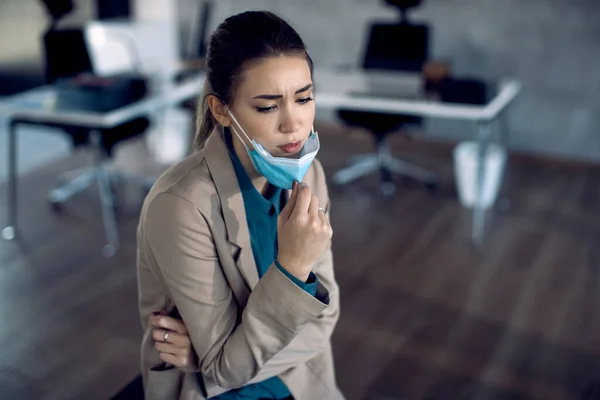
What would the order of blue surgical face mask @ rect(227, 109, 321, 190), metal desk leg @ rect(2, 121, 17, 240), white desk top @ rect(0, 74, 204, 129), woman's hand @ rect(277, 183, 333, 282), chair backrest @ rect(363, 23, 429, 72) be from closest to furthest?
woman's hand @ rect(277, 183, 333, 282), blue surgical face mask @ rect(227, 109, 321, 190), white desk top @ rect(0, 74, 204, 129), metal desk leg @ rect(2, 121, 17, 240), chair backrest @ rect(363, 23, 429, 72)

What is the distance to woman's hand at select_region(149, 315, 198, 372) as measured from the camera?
41.2 inches

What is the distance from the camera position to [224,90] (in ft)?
3.47

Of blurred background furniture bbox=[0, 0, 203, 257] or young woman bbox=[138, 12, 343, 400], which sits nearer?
young woman bbox=[138, 12, 343, 400]

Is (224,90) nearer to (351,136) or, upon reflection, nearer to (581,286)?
(581,286)

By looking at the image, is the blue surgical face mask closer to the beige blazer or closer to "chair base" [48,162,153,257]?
the beige blazer

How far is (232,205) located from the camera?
108cm

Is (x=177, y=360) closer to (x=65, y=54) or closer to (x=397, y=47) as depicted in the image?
(x=65, y=54)

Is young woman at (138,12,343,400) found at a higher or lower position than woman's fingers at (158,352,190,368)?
higher

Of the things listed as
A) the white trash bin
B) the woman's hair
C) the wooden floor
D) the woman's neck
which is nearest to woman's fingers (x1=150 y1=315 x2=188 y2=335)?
the woman's neck

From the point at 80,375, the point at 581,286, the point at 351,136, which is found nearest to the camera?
the point at 80,375

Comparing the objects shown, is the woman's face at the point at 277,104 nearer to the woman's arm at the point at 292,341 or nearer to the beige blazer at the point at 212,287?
the beige blazer at the point at 212,287

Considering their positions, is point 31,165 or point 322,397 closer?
point 322,397

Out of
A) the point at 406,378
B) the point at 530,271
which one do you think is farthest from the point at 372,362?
the point at 530,271

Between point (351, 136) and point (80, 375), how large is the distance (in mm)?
3060
